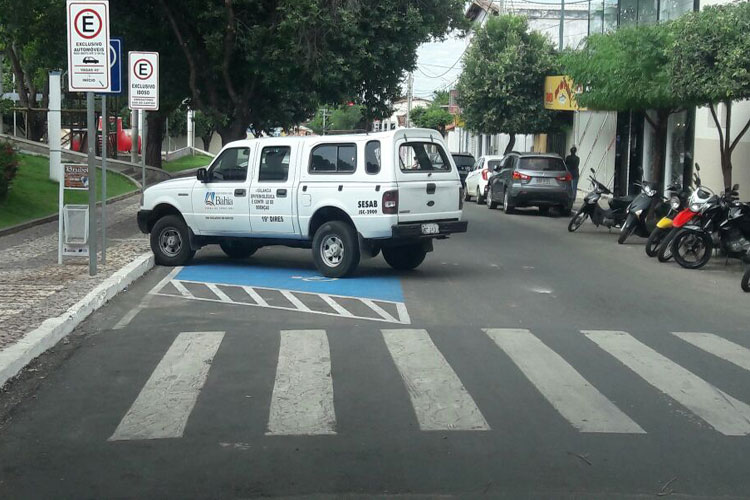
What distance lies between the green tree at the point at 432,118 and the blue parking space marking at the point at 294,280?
52022 mm

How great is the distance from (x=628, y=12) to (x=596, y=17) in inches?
148

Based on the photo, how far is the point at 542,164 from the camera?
1060 inches

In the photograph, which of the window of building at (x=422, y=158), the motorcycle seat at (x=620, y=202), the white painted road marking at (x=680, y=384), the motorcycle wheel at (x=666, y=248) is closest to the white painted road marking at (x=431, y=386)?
the white painted road marking at (x=680, y=384)

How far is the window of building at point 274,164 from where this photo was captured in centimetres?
1438

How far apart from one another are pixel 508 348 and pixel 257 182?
6.43 meters

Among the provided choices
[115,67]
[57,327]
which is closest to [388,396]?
[57,327]

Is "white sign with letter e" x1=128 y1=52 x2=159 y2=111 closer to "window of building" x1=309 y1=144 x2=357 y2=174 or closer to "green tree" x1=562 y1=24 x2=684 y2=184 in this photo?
"window of building" x1=309 y1=144 x2=357 y2=174

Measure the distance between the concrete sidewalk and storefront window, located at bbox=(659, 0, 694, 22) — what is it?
1619cm

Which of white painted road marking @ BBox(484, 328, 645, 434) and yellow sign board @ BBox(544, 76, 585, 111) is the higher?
yellow sign board @ BBox(544, 76, 585, 111)

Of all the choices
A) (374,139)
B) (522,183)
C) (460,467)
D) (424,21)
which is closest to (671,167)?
(522,183)

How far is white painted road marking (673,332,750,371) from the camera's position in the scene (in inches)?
351

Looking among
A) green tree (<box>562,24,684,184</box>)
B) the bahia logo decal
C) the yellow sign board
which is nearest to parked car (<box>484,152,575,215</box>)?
green tree (<box>562,24,684,184</box>)

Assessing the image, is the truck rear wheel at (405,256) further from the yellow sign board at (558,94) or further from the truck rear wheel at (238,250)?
the yellow sign board at (558,94)

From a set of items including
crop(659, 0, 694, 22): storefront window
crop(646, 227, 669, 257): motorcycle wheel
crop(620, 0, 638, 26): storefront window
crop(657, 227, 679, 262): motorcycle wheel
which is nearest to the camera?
crop(657, 227, 679, 262): motorcycle wheel
